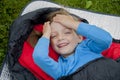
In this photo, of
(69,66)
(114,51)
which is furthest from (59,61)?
(114,51)

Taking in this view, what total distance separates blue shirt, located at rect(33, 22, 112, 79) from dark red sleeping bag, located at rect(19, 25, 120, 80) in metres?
0.12

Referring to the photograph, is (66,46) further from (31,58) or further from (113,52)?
(113,52)

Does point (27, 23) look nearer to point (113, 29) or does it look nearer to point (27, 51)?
point (27, 51)

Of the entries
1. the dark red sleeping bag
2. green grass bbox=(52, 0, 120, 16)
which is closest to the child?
the dark red sleeping bag

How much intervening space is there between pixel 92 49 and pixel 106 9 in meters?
1.23

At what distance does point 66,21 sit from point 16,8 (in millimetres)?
1201

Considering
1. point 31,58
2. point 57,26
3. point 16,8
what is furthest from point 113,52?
point 16,8

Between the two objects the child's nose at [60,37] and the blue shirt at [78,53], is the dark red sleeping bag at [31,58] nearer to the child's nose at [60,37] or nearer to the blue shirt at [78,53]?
the blue shirt at [78,53]

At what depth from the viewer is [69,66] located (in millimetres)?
2695

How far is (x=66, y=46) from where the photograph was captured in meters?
2.65

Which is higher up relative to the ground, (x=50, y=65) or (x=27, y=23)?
(x=27, y=23)

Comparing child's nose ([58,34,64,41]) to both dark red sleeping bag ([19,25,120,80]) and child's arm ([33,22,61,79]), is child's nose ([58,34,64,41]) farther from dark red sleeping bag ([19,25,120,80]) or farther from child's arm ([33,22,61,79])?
dark red sleeping bag ([19,25,120,80])

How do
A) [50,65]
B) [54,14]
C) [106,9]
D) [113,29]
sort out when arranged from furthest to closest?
1. [106,9]
2. [113,29]
3. [54,14]
4. [50,65]

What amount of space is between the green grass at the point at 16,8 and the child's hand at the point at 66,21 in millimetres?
885
